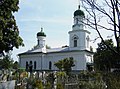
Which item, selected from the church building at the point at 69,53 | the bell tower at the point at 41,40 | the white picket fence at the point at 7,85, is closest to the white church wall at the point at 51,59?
the church building at the point at 69,53

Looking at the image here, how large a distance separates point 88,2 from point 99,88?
1015 cm

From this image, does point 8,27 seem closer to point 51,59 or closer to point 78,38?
point 78,38

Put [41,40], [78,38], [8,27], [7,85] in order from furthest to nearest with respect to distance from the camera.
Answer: [41,40] → [78,38] → [8,27] → [7,85]

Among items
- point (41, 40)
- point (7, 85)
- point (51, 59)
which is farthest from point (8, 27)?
point (41, 40)

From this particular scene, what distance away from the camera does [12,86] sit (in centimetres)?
1675

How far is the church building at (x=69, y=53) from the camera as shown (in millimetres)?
66562

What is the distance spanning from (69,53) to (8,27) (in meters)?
42.5

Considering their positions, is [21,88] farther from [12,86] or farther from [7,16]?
[7,16]

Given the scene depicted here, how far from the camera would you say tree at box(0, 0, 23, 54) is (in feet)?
83.6

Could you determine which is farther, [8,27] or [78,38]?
[78,38]

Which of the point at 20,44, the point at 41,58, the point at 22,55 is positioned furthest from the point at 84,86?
the point at 22,55

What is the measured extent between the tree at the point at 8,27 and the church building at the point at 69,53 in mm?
34891

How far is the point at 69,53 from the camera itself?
68.2 meters

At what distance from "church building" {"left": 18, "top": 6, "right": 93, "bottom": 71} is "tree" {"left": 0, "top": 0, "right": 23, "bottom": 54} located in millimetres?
34891
